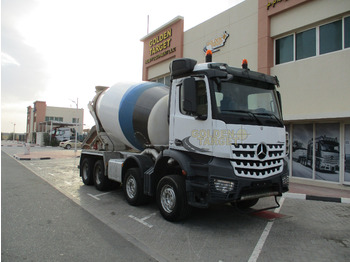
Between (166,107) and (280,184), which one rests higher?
(166,107)

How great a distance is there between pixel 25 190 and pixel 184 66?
6691mm

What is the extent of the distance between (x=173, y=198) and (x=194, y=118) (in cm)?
168

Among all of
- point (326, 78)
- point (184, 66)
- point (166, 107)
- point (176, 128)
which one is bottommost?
point (176, 128)

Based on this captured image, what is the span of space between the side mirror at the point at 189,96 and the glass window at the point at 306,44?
7409 millimetres

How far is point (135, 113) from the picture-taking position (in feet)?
23.4

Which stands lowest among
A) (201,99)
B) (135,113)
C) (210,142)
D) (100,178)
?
(100,178)

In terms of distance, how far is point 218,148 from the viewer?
4758 mm

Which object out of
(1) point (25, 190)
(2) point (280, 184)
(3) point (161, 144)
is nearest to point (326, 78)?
(2) point (280, 184)

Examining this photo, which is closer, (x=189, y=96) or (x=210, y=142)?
(x=210, y=142)

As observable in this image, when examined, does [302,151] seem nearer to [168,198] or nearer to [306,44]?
[306,44]

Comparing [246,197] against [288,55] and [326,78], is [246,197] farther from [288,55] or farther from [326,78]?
[288,55]

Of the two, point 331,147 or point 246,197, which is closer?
point 246,197

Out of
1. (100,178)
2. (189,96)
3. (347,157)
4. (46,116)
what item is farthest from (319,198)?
(46,116)

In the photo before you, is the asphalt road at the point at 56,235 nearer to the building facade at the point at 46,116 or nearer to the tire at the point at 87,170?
the tire at the point at 87,170
